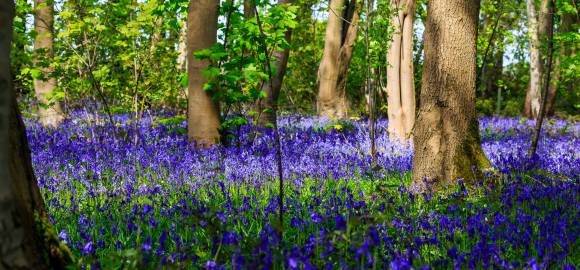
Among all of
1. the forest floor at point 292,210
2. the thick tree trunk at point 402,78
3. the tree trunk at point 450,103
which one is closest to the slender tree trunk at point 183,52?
the forest floor at point 292,210

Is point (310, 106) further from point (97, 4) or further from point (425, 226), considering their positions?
point (425, 226)

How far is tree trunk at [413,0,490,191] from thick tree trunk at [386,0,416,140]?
4.53m

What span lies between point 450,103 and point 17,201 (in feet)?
14.1

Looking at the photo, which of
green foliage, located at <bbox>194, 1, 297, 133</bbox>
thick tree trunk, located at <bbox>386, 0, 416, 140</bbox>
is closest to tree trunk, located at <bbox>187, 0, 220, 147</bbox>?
green foliage, located at <bbox>194, 1, 297, 133</bbox>

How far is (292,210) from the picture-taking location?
4.49 metres

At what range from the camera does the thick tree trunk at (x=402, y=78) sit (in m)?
10.2

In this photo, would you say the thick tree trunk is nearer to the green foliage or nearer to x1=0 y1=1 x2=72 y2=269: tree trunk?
the green foliage

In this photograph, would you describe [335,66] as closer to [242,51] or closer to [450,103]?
[242,51]

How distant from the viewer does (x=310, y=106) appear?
23812mm

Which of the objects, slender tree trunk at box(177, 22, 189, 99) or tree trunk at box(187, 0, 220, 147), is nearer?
tree trunk at box(187, 0, 220, 147)

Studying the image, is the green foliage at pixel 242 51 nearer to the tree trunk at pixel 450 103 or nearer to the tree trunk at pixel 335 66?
the tree trunk at pixel 450 103

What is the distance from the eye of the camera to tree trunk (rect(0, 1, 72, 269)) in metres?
1.92

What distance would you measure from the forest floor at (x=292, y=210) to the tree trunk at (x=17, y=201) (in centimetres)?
24

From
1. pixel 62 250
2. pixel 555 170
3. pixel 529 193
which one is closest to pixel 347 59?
pixel 555 170
